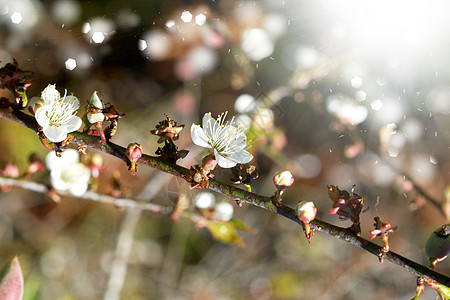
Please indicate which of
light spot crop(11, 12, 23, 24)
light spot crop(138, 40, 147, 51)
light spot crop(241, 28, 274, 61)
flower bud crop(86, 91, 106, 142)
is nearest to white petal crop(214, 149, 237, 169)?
flower bud crop(86, 91, 106, 142)

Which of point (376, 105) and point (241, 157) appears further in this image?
point (376, 105)

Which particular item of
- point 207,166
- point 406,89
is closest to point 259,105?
point 406,89

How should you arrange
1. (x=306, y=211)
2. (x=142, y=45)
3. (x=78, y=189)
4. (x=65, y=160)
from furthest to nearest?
(x=142, y=45)
(x=65, y=160)
(x=78, y=189)
(x=306, y=211)

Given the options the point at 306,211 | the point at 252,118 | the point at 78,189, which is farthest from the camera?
the point at 252,118

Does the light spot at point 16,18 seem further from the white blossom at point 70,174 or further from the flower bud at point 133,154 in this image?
the flower bud at point 133,154

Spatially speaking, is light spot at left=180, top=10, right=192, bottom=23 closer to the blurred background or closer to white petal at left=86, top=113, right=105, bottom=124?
the blurred background

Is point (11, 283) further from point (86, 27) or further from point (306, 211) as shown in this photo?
point (86, 27)

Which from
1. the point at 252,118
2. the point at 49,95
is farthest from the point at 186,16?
the point at 49,95
